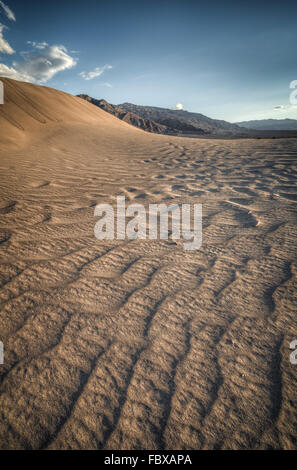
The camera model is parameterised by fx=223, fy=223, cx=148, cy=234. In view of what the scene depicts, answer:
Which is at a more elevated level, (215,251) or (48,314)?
(215,251)

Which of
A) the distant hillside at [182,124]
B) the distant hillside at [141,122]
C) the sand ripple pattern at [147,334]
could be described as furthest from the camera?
the distant hillside at [182,124]

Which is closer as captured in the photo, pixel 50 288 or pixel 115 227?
pixel 50 288

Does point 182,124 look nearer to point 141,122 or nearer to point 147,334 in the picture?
point 141,122

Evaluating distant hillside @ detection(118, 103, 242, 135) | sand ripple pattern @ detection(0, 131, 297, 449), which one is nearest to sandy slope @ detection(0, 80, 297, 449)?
sand ripple pattern @ detection(0, 131, 297, 449)

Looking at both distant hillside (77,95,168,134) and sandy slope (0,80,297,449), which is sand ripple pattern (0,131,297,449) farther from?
distant hillside (77,95,168,134)

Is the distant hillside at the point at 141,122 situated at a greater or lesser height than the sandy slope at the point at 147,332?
greater

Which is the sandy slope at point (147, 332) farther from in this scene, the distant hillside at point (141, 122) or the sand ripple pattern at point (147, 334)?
the distant hillside at point (141, 122)

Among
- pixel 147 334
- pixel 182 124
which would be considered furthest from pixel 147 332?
pixel 182 124

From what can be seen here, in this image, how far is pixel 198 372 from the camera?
891mm

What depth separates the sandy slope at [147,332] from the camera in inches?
29.4

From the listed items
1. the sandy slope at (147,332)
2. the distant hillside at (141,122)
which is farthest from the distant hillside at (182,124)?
the sandy slope at (147,332)
